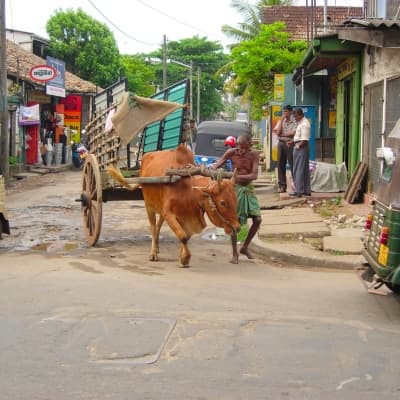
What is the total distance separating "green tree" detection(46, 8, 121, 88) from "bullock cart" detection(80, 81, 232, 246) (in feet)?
100

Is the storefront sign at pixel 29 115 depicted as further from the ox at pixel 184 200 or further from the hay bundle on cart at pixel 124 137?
the ox at pixel 184 200

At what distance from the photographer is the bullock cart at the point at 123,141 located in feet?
33.0

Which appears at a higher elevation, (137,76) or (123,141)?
(137,76)

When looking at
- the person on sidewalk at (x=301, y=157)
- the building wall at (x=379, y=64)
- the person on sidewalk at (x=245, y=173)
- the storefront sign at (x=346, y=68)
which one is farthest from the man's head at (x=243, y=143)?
the storefront sign at (x=346, y=68)

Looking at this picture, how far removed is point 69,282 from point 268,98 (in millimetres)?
22739

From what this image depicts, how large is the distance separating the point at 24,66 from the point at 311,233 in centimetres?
2141

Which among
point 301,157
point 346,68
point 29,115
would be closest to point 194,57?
point 29,115

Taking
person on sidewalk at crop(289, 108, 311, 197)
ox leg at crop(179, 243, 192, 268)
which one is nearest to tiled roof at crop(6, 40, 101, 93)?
person on sidewalk at crop(289, 108, 311, 197)

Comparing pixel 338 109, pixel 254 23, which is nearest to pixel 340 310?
pixel 338 109

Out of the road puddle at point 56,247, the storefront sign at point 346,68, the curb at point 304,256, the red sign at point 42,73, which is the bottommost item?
the road puddle at point 56,247

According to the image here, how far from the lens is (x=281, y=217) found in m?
12.3

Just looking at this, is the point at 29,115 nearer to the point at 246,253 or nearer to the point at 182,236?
the point at 246,253

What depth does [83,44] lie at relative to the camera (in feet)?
136

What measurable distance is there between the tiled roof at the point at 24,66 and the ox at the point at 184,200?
18.2 metres
